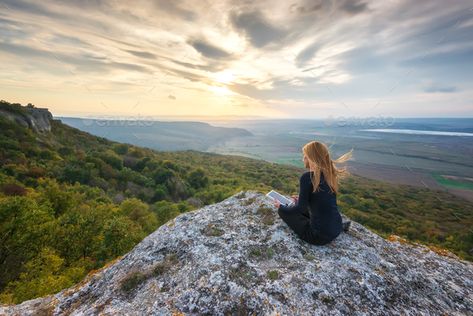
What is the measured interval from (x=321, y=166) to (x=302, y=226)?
71.6 inches

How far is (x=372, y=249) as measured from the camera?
6.91 metres

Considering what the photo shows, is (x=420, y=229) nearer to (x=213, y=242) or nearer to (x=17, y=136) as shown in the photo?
(x=213, y=242)

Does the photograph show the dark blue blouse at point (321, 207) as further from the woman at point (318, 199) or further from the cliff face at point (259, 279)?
the cliff face at point (259, 279)

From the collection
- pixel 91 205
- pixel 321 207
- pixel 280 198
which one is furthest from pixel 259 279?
pixel 91 205

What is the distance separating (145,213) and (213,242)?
31798mm

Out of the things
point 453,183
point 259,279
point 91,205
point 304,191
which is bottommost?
point 453,183

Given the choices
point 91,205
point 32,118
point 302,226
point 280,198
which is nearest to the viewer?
point 302,226

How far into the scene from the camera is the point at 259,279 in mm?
5332

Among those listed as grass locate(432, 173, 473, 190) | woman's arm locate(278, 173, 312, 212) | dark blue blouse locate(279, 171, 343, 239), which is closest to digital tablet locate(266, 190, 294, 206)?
woman's arm locate(278, 173, 312, 212)

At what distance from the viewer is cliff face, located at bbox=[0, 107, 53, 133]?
60638mm

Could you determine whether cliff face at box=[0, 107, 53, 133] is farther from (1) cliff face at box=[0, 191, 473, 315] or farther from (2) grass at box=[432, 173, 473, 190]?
(2) grass at box=[432, 173, 473, 190]

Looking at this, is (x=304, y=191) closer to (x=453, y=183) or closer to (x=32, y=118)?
(x=32, y=118)

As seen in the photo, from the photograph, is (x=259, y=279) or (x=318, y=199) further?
(x=318, y=199)

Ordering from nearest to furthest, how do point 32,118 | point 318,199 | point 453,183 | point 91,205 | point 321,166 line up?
point 318,199 < point 321,166 < point 91,205 < point 32,118 < point 453,183
